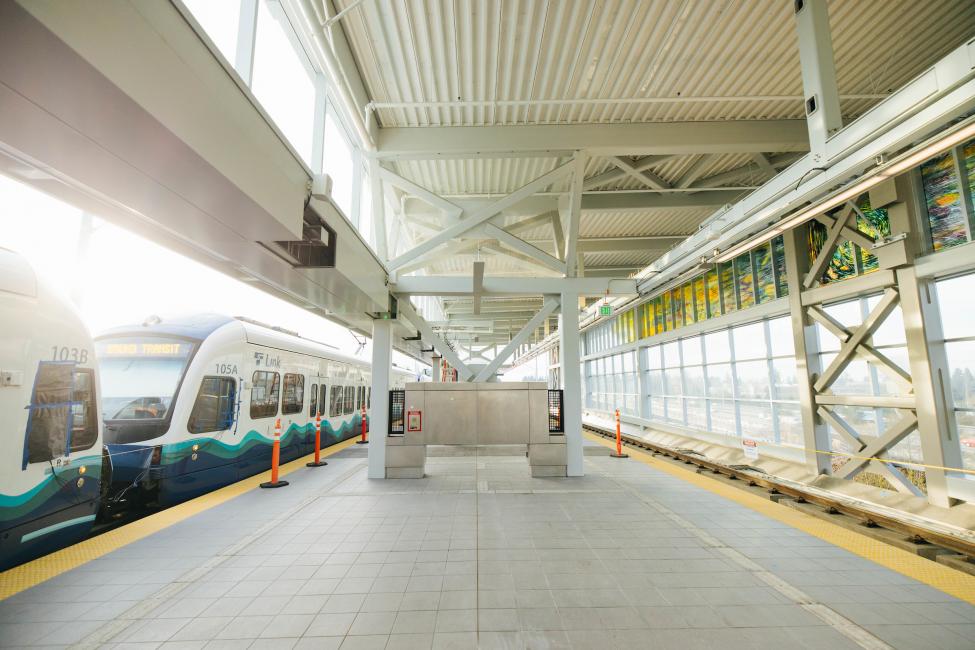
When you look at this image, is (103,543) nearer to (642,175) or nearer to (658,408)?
(642,175)

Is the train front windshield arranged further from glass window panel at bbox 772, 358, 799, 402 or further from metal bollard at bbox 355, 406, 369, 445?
glass window panel at bbox 772, 358, 799, 402

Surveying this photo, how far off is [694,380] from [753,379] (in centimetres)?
245

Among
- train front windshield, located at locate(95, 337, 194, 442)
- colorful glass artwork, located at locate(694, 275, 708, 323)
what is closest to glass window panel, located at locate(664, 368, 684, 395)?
colorful glass artwork, located at locate(694, 275, 708, 323)

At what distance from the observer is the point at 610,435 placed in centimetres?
1639

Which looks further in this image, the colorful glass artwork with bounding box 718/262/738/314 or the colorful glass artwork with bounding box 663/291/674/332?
the colorful glass artwork with bounding box 663/291/674/332

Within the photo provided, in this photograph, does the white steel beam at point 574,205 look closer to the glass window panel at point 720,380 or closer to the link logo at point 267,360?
the glass window panel at point 720,380

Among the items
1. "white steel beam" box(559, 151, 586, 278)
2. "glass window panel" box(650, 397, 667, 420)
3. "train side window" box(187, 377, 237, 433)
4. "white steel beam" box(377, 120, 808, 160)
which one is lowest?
"glass window panel" box(650, 397, 667, 420)

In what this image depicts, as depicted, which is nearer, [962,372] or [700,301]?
[962,372]

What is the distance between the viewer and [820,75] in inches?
183

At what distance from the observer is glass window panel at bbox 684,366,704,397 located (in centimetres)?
1170

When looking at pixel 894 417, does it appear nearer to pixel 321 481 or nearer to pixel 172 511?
pixel 321 481

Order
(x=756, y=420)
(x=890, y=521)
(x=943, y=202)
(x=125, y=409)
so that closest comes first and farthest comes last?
(x=890, y=521) < (x=943, y=202) < (x=125, y=409) < (x=756, y=420)

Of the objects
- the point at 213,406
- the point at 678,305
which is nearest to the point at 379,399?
the point at 213,406

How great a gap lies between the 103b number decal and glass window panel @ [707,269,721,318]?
12177 millimetres
